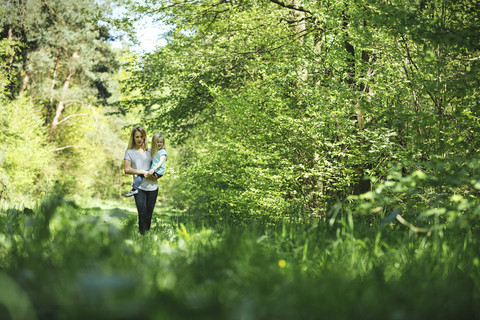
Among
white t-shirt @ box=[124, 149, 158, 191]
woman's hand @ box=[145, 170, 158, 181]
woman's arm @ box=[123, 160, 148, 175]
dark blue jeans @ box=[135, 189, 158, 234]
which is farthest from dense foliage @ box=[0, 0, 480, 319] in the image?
woman's arm @ box=[123, 160, 148, 175]

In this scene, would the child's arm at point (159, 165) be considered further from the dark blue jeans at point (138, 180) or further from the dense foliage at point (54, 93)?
the dense foliage at point (54, 93)

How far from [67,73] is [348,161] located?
26458 mm

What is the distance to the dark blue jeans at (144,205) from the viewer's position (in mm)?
5789

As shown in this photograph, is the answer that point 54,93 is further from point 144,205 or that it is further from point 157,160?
point 144,205

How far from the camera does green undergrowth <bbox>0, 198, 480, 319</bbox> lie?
134cm

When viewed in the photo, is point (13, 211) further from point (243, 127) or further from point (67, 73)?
point (67, 73)

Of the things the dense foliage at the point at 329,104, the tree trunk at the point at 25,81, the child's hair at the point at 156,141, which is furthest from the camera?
the tree trunk at the point at 25,81

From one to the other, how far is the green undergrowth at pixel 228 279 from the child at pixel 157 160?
2.95m

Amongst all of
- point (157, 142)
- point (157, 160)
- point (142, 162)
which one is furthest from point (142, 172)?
point (157, 142)

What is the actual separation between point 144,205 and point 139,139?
104 centimetres

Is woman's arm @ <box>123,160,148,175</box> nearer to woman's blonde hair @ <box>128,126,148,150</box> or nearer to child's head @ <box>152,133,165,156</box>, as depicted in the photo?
woman's blonde hair @ <box>128,126,148,150</box>

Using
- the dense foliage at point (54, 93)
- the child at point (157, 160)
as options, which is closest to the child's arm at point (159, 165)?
the child at point (157, 160)

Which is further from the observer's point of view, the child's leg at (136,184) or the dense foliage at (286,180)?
the child's leg at (136,184)

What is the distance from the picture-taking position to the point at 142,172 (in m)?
5.90
